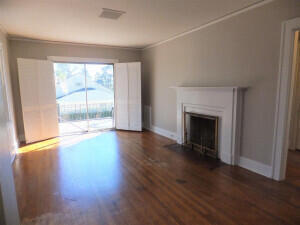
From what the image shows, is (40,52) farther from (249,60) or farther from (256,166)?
(256,166)

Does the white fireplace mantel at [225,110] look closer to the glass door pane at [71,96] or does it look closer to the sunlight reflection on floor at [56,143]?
the sunlight reflection on floor at [56,143]

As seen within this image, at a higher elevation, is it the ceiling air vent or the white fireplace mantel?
the ceiling air vent

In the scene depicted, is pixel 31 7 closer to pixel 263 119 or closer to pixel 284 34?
pixel 284 34

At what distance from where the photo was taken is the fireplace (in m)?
3.48

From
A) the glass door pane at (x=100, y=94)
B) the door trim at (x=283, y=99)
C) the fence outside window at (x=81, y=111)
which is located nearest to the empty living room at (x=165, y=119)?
the door trim at (x=283, y=99)

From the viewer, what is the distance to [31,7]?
2680mm

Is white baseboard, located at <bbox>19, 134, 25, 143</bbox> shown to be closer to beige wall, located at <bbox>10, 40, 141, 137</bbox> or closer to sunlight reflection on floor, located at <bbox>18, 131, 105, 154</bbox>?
beige wall, located at <bbox>10, 40, 141, 137</bbox>

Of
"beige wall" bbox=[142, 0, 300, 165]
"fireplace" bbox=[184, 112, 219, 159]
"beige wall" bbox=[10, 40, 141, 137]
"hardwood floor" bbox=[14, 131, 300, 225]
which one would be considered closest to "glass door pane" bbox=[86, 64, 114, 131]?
"beige wall" bbox=[10, 40, 141, 137]

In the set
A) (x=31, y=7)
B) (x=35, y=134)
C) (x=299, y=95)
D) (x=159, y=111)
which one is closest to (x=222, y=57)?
(x=299, y=95)

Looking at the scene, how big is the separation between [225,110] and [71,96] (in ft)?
14.7

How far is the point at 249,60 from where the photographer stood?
111 inches

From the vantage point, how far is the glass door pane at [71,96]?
17.3 feet

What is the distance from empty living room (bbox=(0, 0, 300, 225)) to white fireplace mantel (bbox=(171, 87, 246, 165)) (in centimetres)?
2

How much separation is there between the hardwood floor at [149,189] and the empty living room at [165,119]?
0.02m
